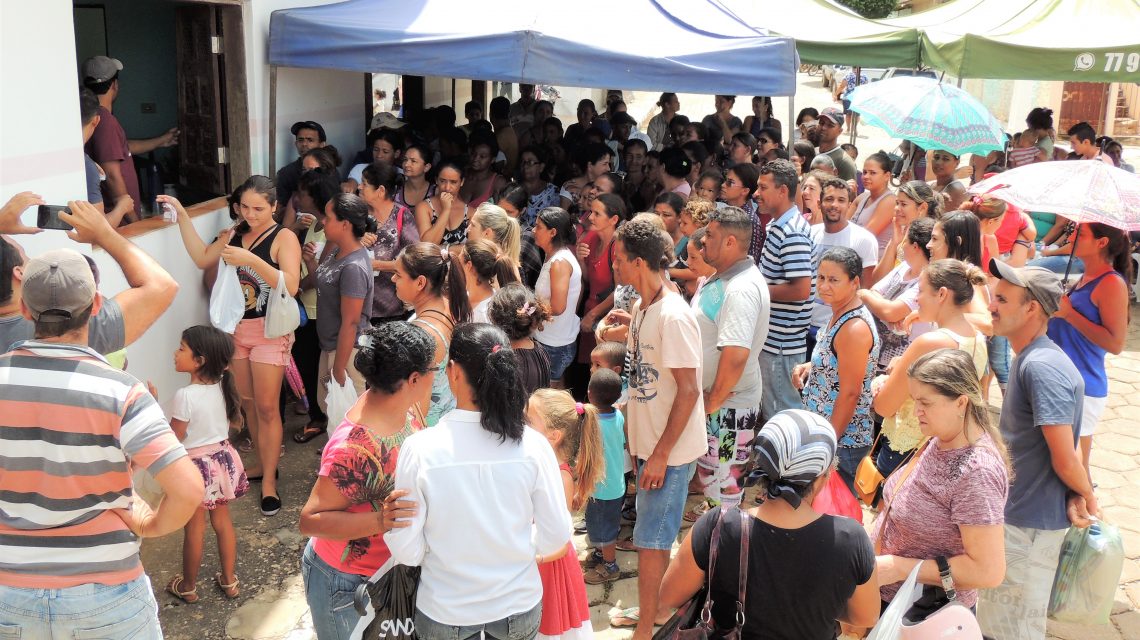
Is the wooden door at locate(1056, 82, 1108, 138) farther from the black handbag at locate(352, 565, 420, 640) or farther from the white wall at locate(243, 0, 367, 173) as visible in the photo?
the black handbag at locate(352, 565, 420, 640)

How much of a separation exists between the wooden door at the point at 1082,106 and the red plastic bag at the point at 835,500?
73.0 feet

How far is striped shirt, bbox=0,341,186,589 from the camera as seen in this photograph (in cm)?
222

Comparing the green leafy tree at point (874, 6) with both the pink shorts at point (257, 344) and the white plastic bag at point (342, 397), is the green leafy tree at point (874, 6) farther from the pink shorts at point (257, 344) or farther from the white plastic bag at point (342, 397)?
the white plastic bag at point (342, 397)

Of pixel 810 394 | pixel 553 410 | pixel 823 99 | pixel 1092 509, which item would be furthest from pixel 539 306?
pixel 823 99

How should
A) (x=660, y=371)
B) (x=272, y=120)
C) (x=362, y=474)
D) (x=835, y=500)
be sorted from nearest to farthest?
(x=362, y=474), (x=835, y=500), (x=660, y=371), (x=272, y=120)

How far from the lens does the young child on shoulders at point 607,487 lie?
3930 mm

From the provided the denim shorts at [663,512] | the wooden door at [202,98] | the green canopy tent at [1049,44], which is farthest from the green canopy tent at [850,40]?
the denim shorts at [663,512]

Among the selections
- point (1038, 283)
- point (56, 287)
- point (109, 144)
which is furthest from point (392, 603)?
point (109, 144)

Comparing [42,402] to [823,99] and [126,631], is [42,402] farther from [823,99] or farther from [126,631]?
[823,99]

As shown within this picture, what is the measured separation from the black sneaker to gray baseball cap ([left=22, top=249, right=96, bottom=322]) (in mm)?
2637

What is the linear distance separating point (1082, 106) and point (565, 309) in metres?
21.6

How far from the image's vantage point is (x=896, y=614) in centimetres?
246

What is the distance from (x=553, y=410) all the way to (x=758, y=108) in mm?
8772

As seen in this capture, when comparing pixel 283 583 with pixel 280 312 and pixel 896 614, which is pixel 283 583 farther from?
pixel 896 614
